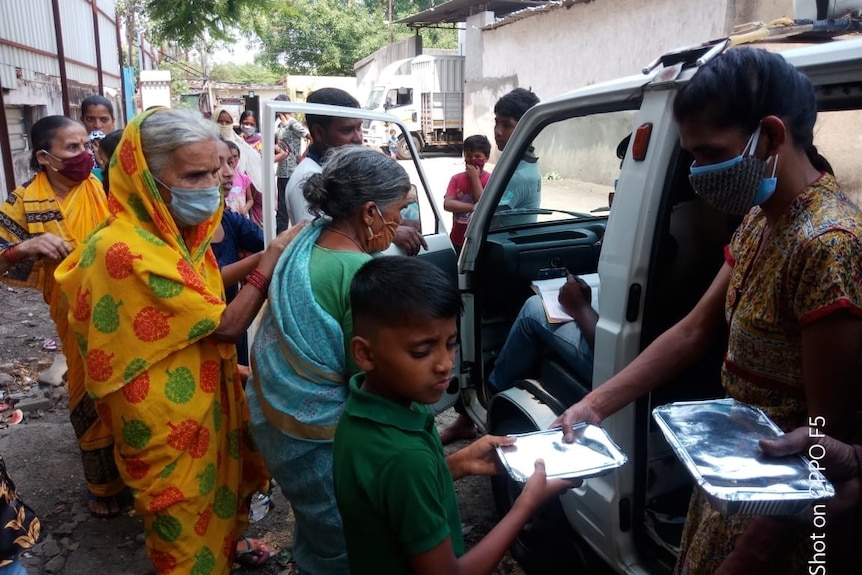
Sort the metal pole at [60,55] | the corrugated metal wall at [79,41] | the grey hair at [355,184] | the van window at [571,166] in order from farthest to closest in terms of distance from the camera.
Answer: the corrugated metal wall at [79,41] → the metal pole at [60,55] → the van window at [571,166] → the grey hair at [355,184]

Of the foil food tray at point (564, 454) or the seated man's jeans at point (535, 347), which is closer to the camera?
the foil food tray at point (564, 454)

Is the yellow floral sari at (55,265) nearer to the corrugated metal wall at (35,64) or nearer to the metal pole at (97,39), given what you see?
the corrugated metal wall at (35,64)

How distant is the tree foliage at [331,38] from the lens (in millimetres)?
34500

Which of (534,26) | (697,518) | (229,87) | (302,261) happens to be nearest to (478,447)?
(697,518)

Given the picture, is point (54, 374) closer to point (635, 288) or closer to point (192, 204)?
point (192, 204)

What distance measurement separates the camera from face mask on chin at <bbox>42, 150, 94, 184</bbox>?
344 cm

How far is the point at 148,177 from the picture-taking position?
201cm

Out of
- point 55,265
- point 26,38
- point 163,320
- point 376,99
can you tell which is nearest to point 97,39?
point 26,38

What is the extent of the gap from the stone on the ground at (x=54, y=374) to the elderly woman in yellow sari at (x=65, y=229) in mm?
1606

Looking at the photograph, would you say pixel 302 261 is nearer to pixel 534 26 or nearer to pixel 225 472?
pixel 225 472

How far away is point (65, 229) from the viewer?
3.44 m

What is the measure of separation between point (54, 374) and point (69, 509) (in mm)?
1771

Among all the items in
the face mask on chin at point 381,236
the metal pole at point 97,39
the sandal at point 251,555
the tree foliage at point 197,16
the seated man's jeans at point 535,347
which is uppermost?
the metal pole at point 97,39

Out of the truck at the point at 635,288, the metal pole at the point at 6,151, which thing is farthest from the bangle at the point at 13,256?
the metal pole at the point at 6,151
